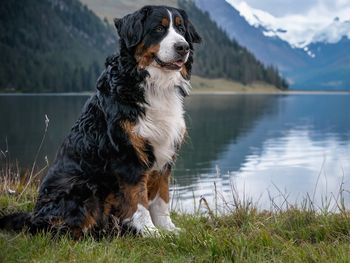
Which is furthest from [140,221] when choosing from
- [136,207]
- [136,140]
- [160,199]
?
[136,140]

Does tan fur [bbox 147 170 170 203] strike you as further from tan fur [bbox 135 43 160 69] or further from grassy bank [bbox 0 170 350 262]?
tan fur [bbox 135 43 160 69]

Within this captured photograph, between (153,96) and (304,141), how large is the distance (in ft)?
143

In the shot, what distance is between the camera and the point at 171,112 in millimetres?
6152

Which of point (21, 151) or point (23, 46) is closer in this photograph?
point (21, 151)

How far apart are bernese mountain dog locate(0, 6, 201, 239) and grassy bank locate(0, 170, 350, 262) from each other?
0.29 meters

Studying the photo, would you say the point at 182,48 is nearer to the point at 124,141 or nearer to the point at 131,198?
the point at 124,141

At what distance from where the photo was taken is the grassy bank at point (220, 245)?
486 centimetres

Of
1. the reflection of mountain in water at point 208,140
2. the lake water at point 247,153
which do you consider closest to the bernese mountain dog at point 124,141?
the lake water at point 247,153

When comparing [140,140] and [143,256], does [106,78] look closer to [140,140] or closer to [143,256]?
[140,140]

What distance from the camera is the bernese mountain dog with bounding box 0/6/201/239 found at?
230 inches

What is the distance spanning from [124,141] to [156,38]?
44.3 inches

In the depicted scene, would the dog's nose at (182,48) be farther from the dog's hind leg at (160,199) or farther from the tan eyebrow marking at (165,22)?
the dog's hind leg at (160,199)

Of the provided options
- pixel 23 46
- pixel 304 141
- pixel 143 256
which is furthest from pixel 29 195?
pixel 23 46

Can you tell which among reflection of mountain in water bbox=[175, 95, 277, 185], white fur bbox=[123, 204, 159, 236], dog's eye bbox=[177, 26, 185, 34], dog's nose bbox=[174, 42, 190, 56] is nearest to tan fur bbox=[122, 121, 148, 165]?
white fur bbox=[123, 204, 159, 236]
